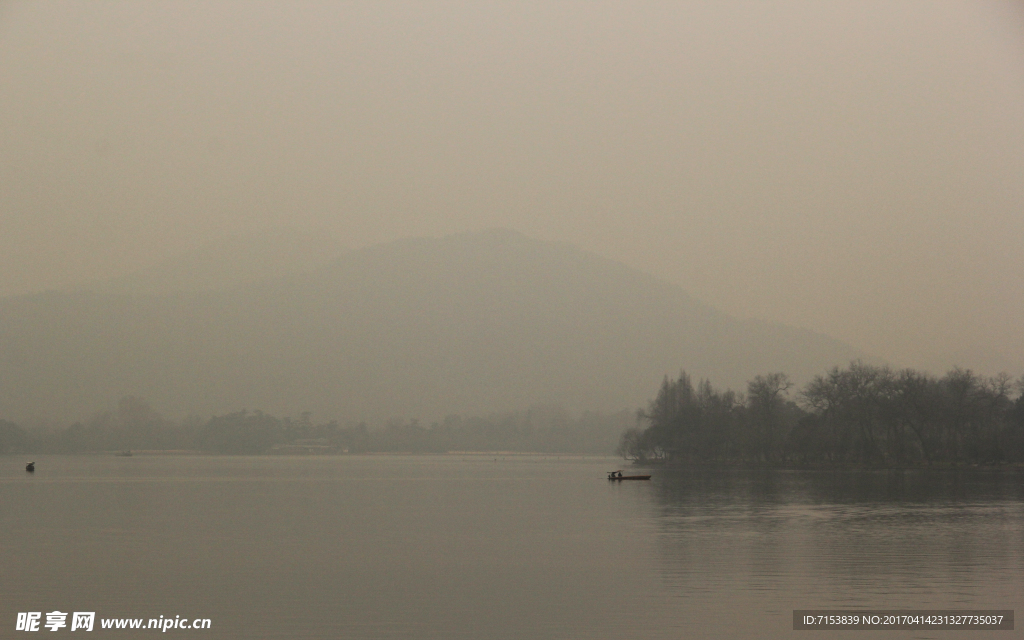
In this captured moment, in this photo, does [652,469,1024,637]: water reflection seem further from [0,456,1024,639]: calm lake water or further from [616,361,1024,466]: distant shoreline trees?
[616,361,1024,466]: distant shoreline trees

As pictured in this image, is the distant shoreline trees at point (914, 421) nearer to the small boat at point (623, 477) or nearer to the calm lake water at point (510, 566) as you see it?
the small boat at point (623, 477)

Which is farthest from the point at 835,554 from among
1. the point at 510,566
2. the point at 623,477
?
the point at 623,477

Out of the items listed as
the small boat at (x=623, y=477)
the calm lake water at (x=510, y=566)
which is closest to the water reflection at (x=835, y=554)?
the calm lake water at (x=510, y=566)

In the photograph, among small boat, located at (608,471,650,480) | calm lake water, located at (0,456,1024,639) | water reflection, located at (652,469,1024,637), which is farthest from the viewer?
small boat, located at (608,471,650,480)

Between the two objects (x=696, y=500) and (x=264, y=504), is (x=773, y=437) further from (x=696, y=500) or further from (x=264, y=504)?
(x=264, y=504)

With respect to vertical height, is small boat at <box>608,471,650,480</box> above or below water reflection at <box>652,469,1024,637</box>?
below

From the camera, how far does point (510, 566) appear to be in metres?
44.9

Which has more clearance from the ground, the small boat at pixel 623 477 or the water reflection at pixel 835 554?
the water reflection at pixel 835 554

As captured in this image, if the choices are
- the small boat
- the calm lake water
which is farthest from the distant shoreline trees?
the calm lake water

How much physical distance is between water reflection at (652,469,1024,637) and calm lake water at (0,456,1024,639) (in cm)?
16

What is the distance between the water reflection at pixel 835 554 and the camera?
3500cm

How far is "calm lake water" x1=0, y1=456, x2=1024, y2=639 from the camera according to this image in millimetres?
32562

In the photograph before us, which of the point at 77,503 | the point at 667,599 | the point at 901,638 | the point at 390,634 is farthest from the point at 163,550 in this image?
the point at 77,503

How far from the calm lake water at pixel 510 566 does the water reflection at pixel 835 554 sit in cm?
16
